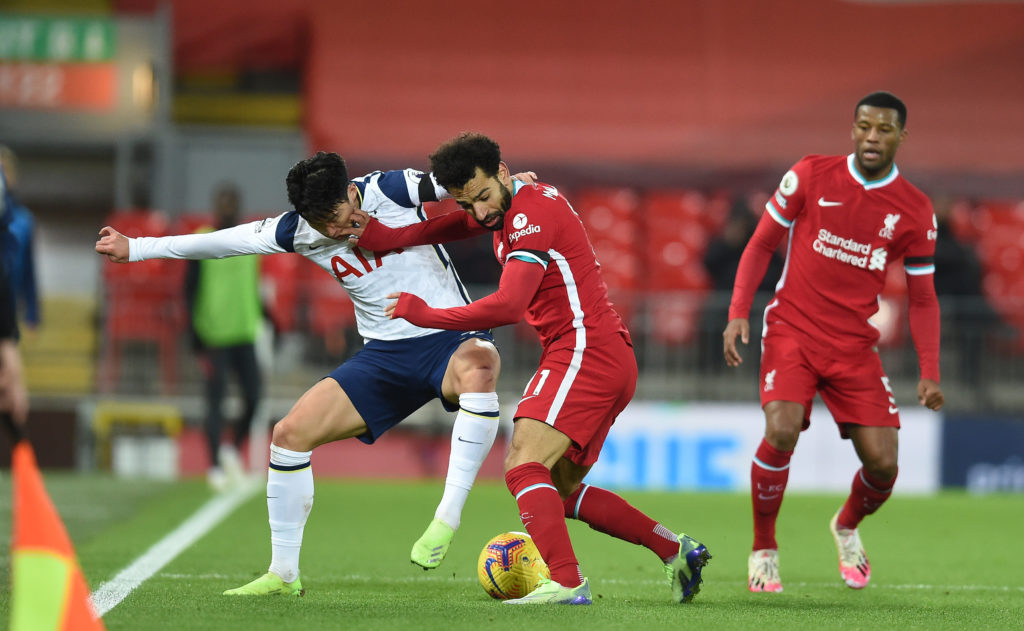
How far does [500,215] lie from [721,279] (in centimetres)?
780

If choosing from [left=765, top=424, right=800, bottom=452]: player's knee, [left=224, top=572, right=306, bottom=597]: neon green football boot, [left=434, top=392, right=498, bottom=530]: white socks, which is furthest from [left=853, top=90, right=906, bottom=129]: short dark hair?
[left=224, top=572, right=306, bottom=597]: neon green football boot

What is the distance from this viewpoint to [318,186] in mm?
5039

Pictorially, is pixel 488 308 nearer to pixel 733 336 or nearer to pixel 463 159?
pixel 463 159

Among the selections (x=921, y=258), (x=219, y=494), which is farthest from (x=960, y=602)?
(x=219, y=494)

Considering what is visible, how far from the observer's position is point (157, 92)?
48.9ft

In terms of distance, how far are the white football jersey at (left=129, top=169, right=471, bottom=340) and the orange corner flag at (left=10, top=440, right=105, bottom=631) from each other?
1.99m

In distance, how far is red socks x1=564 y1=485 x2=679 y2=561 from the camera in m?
5.20

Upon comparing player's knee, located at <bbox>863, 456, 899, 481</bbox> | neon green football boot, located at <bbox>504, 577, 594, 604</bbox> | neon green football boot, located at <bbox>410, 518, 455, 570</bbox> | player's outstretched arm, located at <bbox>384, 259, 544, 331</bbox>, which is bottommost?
neon green football boot, located at <bbox>504, 577, 594, 604</bbox>

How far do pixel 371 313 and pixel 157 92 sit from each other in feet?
33.6

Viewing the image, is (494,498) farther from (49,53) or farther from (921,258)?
(49,53)

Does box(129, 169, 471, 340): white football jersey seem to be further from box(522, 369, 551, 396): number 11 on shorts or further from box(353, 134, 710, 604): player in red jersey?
box(522, 369, 551, 396): number 11 on shorts

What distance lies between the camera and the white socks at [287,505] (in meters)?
5.15

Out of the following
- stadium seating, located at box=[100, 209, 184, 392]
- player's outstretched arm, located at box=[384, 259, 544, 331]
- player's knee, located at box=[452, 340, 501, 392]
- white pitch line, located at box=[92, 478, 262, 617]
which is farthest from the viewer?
stadium seating, located at box=[100, 209, 184, 392]

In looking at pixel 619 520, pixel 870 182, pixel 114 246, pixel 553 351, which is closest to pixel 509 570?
pixel 619 520
